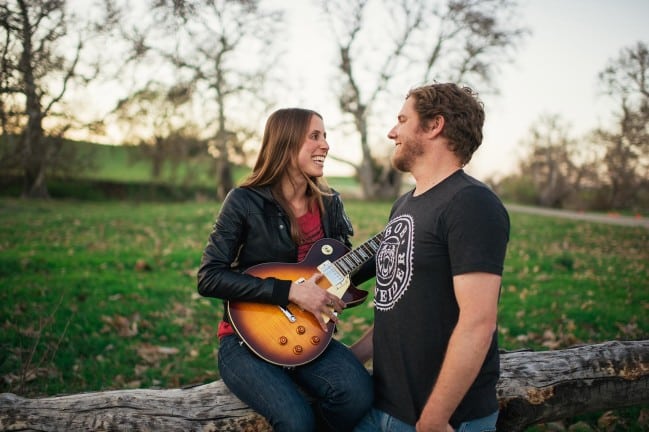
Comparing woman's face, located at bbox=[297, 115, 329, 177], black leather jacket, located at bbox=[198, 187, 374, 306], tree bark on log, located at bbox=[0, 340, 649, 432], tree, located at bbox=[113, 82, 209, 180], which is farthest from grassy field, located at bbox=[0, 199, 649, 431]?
tree, located at bbox=[113, 82, 209, 180]

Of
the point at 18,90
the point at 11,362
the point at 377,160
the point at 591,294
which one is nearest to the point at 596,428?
the point at 591,294

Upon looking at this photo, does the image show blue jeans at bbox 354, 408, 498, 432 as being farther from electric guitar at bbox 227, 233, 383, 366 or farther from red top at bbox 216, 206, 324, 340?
red top at bbox 216, 206, 324, 340

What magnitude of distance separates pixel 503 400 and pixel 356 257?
3.98 feet

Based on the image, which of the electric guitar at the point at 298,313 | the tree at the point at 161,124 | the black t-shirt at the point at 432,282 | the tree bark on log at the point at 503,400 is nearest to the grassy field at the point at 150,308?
the tree bark on log at the point at 503,400

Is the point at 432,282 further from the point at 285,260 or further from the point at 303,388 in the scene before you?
the point at 285,260

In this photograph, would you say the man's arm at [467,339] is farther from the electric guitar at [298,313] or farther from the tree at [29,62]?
the tree at [29,62]

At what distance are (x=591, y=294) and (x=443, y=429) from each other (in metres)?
6.65

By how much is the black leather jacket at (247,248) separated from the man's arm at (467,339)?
1098 millimetres

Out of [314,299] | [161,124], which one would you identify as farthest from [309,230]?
[161,124]

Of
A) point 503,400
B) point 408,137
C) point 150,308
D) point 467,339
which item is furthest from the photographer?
point 150,308

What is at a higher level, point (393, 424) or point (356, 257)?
point (356, 257)

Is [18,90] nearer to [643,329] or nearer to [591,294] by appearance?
[643,329]

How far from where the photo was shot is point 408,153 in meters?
2.28

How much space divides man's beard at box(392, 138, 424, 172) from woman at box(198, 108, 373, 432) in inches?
35.8
